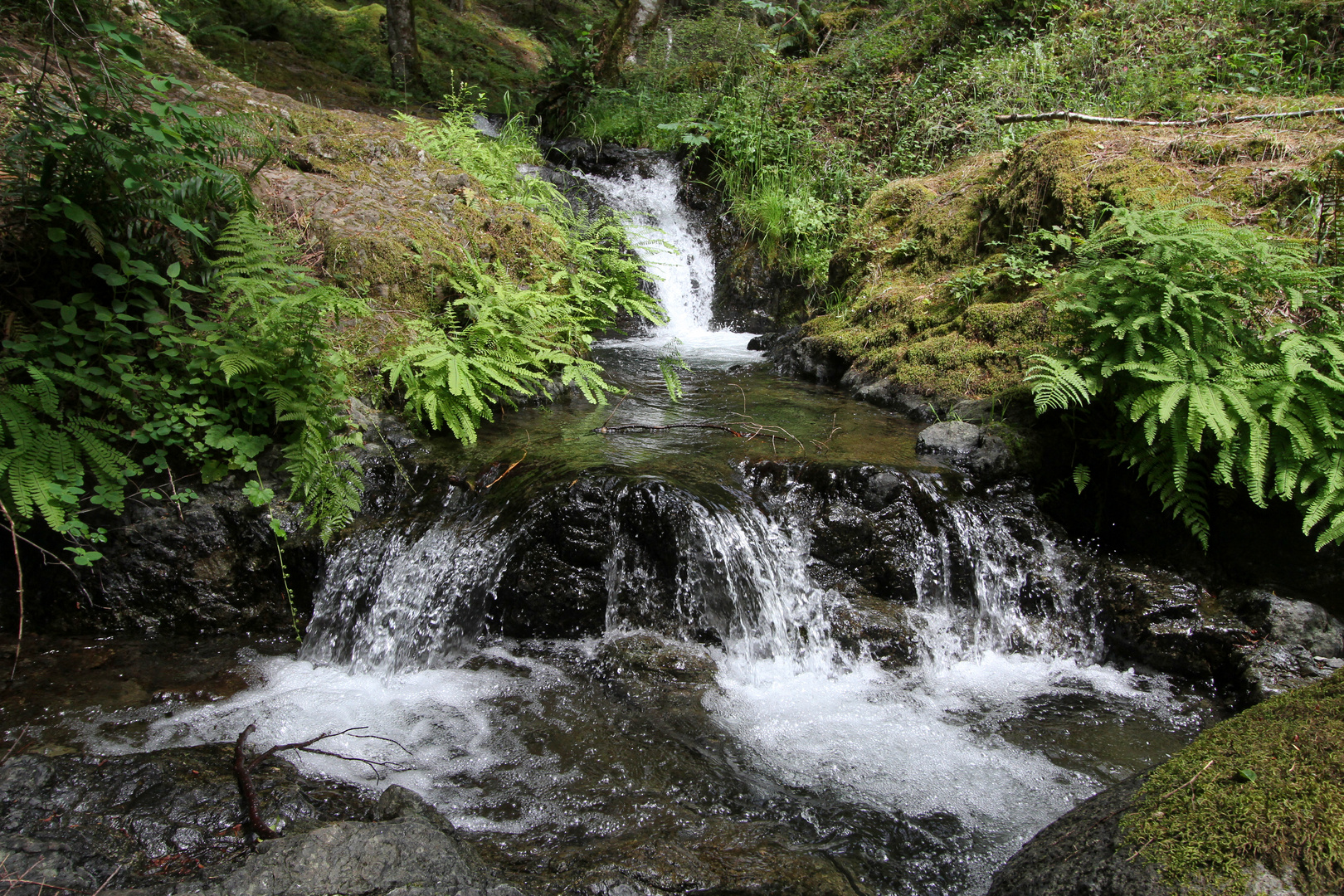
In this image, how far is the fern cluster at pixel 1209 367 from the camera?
134 inches

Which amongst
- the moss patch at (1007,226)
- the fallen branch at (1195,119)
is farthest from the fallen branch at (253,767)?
the fallen branch at (1195,119)

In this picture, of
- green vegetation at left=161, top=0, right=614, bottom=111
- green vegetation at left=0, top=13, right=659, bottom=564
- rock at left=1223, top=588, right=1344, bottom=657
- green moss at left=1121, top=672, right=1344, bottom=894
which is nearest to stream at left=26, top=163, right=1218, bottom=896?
rock at left=1223, top=588, right=1344, bottom=657

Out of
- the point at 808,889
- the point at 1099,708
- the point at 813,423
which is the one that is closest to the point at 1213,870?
the point at 808,889

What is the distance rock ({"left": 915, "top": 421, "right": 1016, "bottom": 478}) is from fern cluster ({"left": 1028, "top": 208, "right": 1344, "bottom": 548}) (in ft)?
1.76

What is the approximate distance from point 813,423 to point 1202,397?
2695 mm

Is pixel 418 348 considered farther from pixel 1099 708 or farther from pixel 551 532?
pixel 1099 708

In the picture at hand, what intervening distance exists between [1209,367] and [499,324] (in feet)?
15.0

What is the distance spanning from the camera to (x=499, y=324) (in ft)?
16.6

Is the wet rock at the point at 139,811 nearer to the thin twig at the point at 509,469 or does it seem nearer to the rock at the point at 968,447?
the thin twig at the point at 509,469

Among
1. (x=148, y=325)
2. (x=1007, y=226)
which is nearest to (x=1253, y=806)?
(x=148, y=325)

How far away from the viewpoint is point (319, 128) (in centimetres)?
668

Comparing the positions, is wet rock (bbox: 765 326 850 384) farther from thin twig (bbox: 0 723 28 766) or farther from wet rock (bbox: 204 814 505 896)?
thin twig (bbox: 0 723 28 766)

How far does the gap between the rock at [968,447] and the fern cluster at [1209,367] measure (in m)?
0.54

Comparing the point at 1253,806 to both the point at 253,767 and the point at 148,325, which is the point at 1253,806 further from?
the point at 148,325
